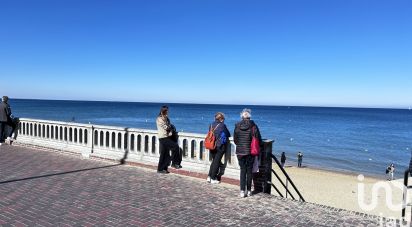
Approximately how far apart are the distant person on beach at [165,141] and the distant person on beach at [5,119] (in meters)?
7.66

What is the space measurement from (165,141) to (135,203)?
273cm

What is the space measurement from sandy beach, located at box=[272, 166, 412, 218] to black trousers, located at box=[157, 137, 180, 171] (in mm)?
10645

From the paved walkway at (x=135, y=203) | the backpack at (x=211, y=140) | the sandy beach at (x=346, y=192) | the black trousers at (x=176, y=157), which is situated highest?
the backpack at (x=211, y=140)

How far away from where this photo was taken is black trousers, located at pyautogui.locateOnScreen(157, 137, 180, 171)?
9.03 m

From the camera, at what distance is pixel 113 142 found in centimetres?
1097

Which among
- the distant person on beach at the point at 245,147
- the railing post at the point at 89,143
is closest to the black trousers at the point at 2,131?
the railing post at the point at 89,143

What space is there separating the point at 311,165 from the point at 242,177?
96.7 ft

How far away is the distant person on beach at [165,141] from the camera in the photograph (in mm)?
8977

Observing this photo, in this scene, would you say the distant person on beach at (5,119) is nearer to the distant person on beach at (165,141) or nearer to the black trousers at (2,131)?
the black trousers at (2,131)

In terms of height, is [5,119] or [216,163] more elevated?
[5,119]

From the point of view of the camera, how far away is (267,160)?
8109 mm

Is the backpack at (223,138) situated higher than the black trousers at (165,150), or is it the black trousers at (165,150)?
the backpack at (223,138)

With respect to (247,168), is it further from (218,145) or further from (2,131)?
(2,131)

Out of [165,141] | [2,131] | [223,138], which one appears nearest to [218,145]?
[223,138]
